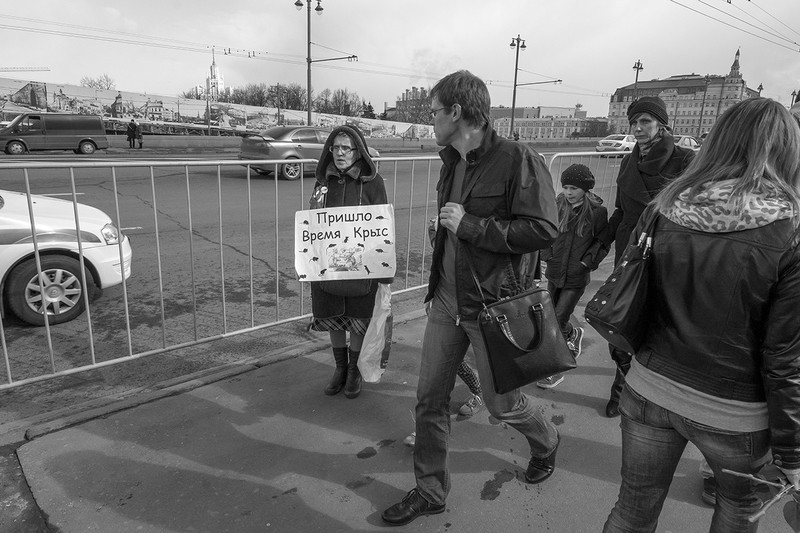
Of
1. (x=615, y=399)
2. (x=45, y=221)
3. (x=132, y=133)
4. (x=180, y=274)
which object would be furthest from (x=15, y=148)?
(x=615, y=399)

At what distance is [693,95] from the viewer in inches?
3029

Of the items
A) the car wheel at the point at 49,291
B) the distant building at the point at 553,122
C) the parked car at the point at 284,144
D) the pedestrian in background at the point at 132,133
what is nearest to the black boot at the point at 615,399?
the car wheel at the point at 49,291

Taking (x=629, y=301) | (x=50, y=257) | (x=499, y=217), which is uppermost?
(x=499, y=217)

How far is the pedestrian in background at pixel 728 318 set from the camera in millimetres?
1445

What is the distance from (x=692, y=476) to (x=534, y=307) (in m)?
1.52

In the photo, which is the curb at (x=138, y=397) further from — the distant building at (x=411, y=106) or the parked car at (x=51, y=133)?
the distant building at (x=411, y=106)

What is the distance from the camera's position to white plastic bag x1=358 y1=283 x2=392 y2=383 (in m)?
3.46

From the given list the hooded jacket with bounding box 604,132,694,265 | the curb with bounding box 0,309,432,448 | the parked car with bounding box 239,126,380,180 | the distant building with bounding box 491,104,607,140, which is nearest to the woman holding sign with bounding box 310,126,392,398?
the curb with bounding box 0,309,432,448

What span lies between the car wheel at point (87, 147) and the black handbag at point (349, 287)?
2586cm

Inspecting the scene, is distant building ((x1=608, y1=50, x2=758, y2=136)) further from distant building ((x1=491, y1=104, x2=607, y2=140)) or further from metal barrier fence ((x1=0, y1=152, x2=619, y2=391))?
metal barrier fence ((x1=0, y1=152, x2=619, y2=391))

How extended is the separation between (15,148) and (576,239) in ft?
87.5

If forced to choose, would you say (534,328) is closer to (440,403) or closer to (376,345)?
(440,403)

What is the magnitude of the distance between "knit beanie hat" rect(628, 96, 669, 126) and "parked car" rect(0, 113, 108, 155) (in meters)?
26.8

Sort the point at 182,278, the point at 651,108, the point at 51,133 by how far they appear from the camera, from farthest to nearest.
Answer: the point at 51,133 → the point at 182,278 → the point at 651,108
